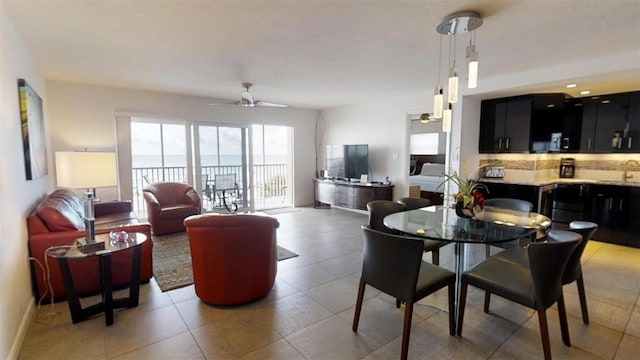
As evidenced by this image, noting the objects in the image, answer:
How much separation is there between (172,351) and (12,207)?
1561 mm

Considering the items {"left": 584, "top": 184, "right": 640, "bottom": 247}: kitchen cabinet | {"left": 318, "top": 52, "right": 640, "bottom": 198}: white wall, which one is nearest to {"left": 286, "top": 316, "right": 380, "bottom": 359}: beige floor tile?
{"left": 318, "top": 52, "right": 640, "bottom": 198}: white wall

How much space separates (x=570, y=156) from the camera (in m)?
5.23

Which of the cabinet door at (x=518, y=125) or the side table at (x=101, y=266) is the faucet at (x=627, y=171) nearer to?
the cabinet door at (x=518, y=125)

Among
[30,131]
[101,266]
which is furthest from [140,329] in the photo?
[30,131]

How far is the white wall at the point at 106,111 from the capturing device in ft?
15.5

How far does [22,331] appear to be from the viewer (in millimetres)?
2193

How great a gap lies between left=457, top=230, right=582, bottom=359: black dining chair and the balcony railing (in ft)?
16.4

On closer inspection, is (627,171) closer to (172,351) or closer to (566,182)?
(566,182)

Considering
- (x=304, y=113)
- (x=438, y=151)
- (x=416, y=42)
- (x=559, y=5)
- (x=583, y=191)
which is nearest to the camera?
(x=559, y=5)

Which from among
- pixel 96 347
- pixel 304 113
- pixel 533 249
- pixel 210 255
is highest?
pixel 304 113

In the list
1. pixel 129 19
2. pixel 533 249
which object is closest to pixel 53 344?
pixel 129 19

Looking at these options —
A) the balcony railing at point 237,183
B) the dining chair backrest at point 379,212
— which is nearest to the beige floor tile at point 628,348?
the dining chair backrest at point 379,212

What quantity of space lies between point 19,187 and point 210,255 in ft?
5.25

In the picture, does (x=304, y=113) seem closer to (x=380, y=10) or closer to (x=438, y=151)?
(x=438, y=151)
